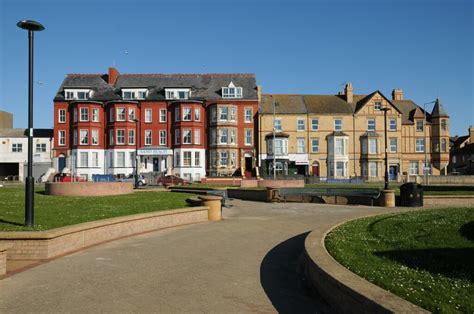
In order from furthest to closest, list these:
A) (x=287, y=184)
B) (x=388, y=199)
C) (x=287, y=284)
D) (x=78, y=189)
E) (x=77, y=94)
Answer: (x=77, y=94), (x=287, y=184), (x=388, y=199), (x=78, y=189), (x=287, y=284)

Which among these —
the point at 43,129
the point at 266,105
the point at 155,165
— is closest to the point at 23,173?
the point at 43,129

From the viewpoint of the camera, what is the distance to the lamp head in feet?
35.9

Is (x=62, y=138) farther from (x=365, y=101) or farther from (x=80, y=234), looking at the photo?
(x=80, y=234)

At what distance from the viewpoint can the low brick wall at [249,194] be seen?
90.7ft

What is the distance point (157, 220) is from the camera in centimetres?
1454

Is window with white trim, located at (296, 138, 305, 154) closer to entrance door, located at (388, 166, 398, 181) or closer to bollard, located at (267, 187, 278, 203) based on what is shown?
entrance door, located at (388, 166, 398, 181)

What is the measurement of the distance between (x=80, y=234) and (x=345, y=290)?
24.3 feet

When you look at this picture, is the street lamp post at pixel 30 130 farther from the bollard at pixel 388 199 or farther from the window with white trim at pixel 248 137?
the window with white trim at pixel 248 137

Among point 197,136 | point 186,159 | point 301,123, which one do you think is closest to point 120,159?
point 186,159

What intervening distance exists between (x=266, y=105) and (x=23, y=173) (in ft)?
113

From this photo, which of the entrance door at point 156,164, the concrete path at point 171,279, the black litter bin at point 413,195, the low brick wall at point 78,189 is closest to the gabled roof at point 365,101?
the entrance door at point 156,164

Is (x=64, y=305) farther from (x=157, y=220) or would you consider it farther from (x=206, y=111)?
(x=206, y=111)

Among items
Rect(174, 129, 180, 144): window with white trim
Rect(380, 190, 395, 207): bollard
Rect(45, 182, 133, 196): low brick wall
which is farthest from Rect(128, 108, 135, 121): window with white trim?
Rect(380, 190, 395, 207): bollard

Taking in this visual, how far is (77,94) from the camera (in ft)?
188
